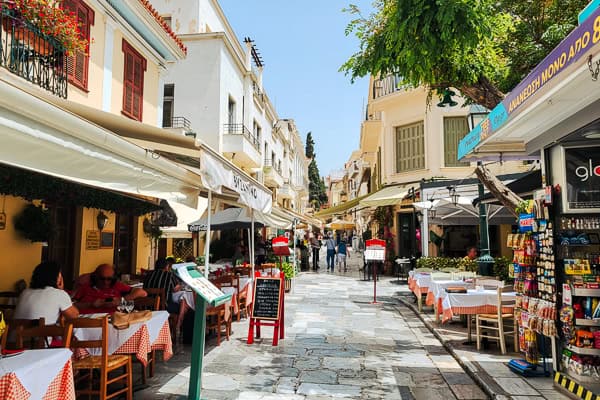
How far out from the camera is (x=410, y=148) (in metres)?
18.8

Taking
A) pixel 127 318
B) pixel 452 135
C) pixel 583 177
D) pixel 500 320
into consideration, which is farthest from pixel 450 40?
pixel 452 135

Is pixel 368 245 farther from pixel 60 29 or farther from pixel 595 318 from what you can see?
pixel 60 29

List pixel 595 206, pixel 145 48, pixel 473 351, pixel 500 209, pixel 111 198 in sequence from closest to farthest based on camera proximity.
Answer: pixel 595 206, pixel 473 351, pixel 111 198, pixel 145 48, pixel 500 209

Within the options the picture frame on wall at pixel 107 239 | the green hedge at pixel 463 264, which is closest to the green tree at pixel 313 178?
the green hedge at pixel 463 264

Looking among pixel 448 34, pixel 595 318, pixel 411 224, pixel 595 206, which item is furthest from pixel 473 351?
pixel 411 224

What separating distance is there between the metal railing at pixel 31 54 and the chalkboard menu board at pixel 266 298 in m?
5.11

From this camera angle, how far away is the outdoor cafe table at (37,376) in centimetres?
279

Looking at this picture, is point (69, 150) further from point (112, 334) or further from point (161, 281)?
point (161, 281)

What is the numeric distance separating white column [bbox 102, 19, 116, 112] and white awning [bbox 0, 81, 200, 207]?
6.29 metres

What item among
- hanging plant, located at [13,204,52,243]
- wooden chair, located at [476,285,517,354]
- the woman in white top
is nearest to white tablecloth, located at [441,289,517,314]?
wooden chair, located at [476,285,517,354]

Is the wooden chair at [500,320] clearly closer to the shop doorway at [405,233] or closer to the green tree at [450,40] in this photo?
the green tree at [450,40]

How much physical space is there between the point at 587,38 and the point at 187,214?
416 inches

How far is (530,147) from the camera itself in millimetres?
5801

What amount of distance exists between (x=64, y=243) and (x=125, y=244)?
256 centimetres
